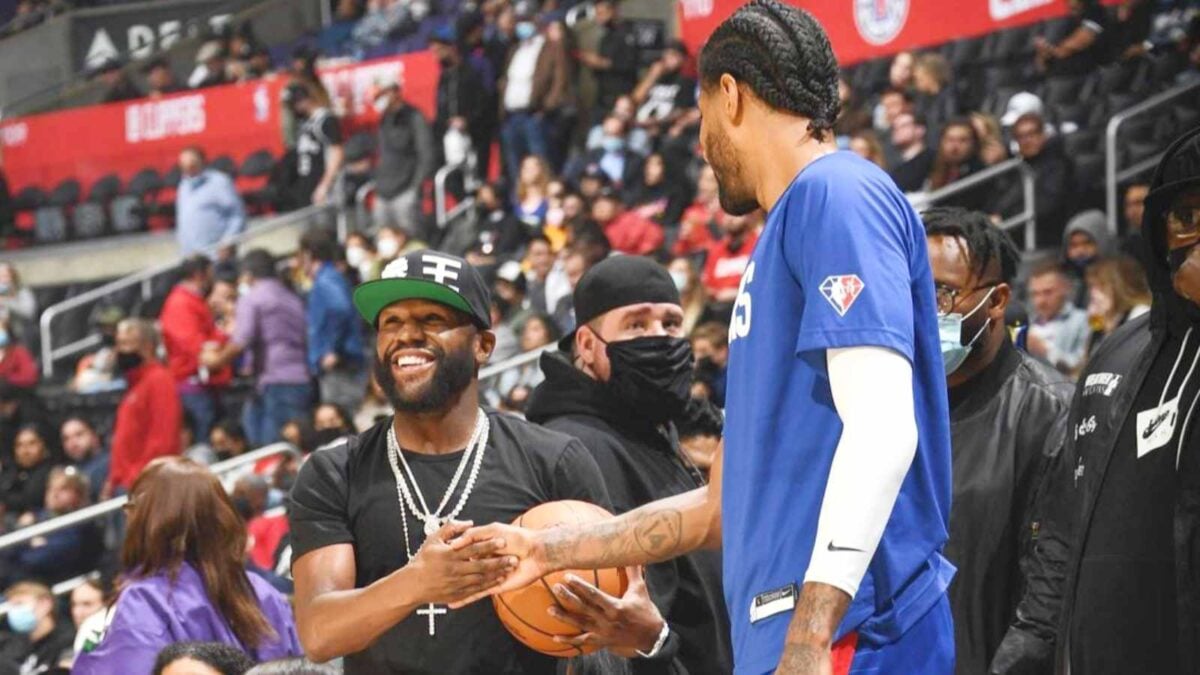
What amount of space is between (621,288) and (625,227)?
27.5 feet

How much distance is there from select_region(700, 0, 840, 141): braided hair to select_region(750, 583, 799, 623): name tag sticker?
780 mm

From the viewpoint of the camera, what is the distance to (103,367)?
16.5m

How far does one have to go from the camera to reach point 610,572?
408 centimetres

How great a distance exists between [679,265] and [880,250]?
869cm

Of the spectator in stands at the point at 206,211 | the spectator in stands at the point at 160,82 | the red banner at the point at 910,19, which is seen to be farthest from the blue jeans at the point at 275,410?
the spectator in stands at the point at 160,82

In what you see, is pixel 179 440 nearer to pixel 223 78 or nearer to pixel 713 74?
pixel 223 78

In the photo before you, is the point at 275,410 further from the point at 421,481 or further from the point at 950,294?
the point at 421,481

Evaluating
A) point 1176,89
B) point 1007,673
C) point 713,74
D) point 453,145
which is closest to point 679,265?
point 1176,89

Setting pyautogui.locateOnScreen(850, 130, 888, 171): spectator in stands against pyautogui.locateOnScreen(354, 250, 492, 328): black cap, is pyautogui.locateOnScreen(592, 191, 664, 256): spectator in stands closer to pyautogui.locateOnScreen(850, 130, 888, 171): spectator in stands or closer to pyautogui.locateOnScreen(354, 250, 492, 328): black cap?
pyautogui.locateOnScreen(850, 130, 888, 171): spectator in stands

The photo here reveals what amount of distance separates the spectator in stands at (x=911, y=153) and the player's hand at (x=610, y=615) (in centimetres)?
822

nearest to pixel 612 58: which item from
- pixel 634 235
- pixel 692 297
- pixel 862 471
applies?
pixel 634 235

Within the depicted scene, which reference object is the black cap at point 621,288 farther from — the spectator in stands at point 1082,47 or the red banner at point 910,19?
the red banner at point 910,19

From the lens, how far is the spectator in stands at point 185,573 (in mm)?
5449

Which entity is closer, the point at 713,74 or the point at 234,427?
the point at 713,74
